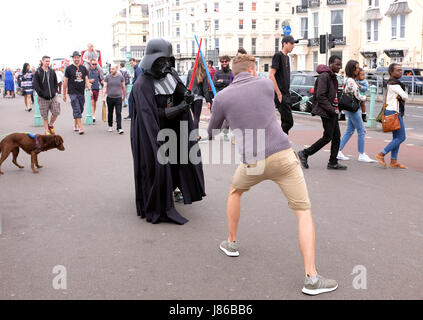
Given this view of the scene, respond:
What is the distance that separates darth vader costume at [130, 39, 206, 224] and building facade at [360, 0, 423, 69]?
111 feet

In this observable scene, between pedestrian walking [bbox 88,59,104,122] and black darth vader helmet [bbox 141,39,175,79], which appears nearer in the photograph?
black darth vader helmet [bbox 141,39,175,79]

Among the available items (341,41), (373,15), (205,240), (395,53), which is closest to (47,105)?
(205,240)

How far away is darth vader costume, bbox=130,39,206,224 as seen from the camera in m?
5.43

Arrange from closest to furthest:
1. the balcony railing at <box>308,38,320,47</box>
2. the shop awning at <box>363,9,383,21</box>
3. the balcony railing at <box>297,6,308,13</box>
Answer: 1. the shop awning at <box>363,9,383,21</box>
2. the balcony railing at <box>308,38,320,47</box>
3. the balcony railing at <box>297,6,308,13</box>

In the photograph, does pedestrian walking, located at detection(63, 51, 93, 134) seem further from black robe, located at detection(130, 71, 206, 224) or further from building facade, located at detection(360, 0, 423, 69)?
building facade, located at detection(360, 0, 423, 69)

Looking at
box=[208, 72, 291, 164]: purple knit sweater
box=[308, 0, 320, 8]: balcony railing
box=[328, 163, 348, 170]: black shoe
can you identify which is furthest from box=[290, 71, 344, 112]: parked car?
box=[308, 0, 320, 8]: balcony railing

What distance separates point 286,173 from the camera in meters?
3.93

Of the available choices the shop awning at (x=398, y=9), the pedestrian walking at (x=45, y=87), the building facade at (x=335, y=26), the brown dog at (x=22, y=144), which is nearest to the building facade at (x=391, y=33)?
the shop awning at (x=398, y=9)

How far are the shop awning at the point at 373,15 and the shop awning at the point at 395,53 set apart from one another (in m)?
3.24

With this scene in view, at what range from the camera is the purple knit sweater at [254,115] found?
3.94 meters

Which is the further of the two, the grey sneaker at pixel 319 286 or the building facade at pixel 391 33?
the building facade at pixel 391 33

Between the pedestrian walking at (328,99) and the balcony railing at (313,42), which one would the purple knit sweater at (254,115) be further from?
the balcony railing at (313,42)

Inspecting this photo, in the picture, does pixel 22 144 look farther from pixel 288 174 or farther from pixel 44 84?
pixel 288 174

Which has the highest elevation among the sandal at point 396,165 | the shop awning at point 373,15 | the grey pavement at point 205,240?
the shop awning at point 373,15
